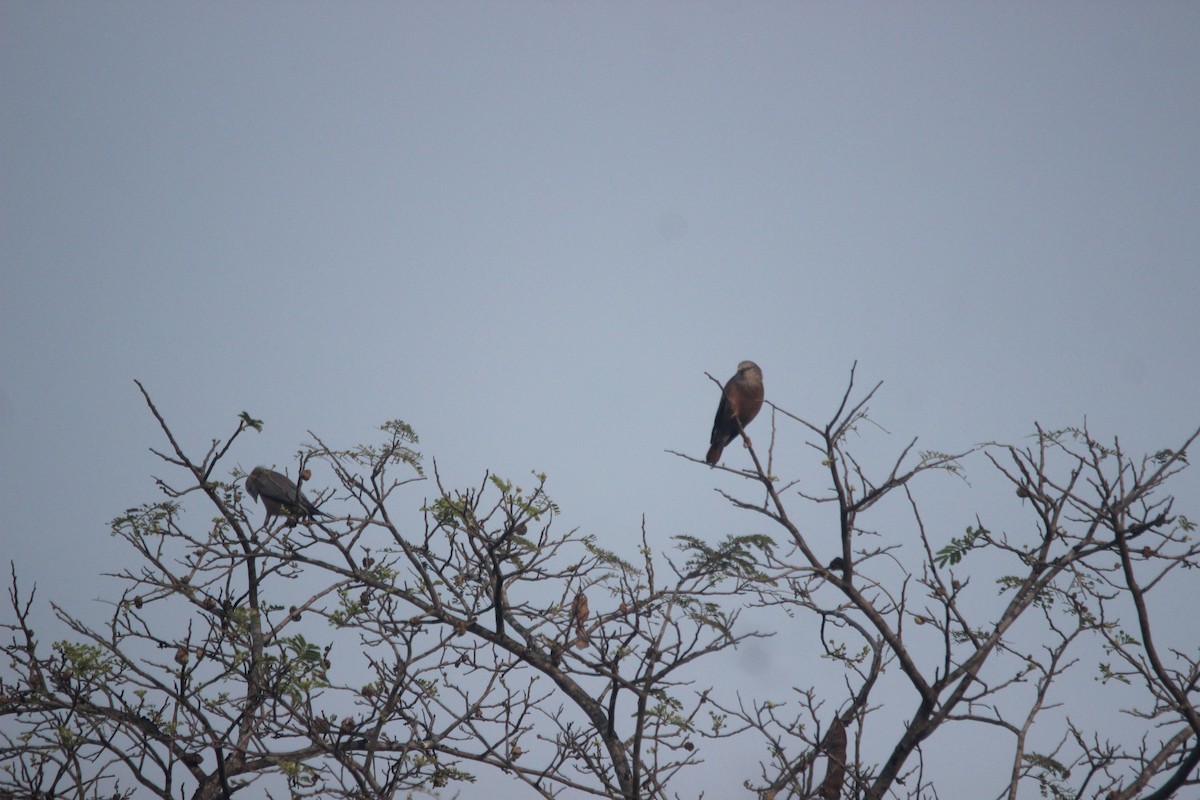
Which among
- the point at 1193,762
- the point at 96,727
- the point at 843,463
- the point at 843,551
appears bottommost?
the point at 1193,762

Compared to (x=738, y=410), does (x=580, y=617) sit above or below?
below

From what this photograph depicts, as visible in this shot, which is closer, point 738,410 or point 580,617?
point 580,617

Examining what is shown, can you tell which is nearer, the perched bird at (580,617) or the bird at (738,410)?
the perched bird at (580,617)

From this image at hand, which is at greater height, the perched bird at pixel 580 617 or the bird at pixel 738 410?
the bird at pixel 738 410

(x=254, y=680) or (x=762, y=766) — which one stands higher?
(x=254, y=680)

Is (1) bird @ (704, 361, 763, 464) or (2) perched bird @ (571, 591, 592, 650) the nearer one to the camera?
(2) perched bird @ (571, 591, 592, 650)

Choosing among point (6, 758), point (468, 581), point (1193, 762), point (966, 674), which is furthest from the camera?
point (468, 581)

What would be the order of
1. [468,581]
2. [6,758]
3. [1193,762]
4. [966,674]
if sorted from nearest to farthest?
[1193,762] < [966,674] < [6,758] < [468,581]

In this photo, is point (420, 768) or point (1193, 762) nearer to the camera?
point (1193, 762)

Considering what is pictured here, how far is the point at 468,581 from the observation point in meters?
4.37

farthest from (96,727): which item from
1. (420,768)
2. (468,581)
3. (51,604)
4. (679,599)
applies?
(679,599)

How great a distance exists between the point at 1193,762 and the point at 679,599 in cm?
213

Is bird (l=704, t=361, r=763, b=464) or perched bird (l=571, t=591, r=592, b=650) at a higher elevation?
bird (l=704, t=361, r=763, b=464)

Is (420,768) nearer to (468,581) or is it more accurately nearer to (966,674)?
(468,581)
